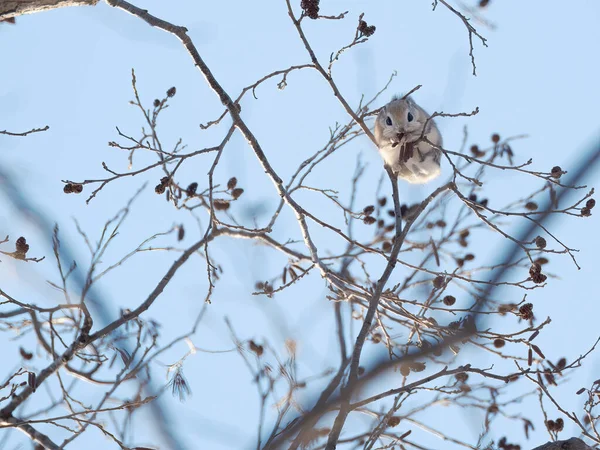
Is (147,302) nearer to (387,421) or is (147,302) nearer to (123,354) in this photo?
(123,354)

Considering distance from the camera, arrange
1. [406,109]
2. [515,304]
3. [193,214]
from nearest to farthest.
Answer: [515,304] → [193,214] → [406,109]

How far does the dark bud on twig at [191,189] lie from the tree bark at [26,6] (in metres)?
1.15

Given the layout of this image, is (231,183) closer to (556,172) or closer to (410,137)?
(556,172)

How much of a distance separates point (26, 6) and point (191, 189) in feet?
A: 4.25

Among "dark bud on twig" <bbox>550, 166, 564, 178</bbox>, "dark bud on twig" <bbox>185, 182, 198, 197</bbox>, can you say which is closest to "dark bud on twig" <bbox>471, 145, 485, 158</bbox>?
"dark bud on twig" <bbox>550, 166, 564, 178</bbox>

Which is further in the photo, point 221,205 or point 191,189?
point 221,205

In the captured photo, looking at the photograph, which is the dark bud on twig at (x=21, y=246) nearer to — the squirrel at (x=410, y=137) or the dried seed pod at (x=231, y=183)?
the dried seed pod at (x=231, y=183)

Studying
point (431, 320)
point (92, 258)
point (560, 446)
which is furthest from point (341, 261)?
point (560, 446)

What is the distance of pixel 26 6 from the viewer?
10.9ft

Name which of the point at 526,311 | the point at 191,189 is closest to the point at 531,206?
the point at 526,311

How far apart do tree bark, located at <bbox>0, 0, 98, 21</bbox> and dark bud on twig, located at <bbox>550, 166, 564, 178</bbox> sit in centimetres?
244

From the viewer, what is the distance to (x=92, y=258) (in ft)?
12.6

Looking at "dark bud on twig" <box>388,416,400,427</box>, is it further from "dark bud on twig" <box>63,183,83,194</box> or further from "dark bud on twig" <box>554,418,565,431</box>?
"dark bud on twig" <box>63,183,83,194</box>

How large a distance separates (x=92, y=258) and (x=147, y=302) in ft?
→ 1.24
